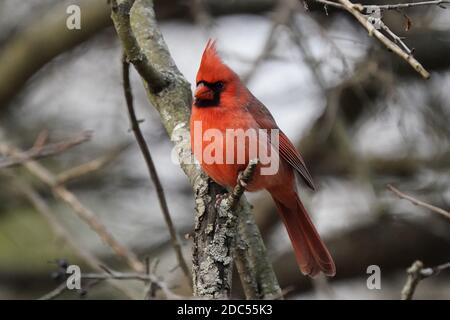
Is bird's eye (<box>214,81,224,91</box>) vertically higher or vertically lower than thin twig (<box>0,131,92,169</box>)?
higher

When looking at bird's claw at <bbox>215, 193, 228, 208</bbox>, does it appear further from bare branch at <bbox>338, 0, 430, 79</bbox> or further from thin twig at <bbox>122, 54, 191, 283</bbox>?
bare branch at <bbox>338, 0, 430, 79</bbox>

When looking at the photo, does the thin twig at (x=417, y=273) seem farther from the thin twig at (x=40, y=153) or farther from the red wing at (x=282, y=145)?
the thin twig at (x=40, y=153)

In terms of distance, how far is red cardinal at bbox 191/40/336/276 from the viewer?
3.43m

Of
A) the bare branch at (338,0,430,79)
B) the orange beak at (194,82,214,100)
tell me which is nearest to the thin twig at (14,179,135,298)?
the orange beak at (194,82,214,100)

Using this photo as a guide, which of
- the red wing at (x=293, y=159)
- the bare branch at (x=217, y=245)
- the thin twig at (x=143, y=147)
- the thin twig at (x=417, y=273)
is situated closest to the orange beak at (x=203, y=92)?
the thin twig at (x=143, y=147)

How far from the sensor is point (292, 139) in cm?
560

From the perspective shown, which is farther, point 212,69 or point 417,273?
point 212,69

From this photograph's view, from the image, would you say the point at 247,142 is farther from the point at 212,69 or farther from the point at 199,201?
the point at 199,201

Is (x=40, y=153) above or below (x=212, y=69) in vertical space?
below

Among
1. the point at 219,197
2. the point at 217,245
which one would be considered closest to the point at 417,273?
the point at 217,245

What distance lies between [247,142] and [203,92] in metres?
0.34

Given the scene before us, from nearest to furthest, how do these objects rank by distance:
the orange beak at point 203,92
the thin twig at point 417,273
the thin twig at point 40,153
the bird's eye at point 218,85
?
the thin twig at point 417,273, the thin twig at point 40,153, the orange beak at point 203,92, the bird's eye at point 218,85

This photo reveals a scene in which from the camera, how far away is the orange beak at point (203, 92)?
3.60 meters

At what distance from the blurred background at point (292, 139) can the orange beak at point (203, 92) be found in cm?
106
